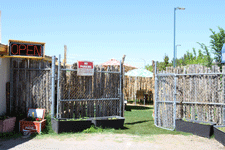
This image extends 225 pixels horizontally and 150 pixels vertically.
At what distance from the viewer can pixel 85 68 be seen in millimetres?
9359

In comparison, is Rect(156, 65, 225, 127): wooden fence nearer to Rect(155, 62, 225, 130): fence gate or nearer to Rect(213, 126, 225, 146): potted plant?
Rect(155, 62, 225, 130): fence gate

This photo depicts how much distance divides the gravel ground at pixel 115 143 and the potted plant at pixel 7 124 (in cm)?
74

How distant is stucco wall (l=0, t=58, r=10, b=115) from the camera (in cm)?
898

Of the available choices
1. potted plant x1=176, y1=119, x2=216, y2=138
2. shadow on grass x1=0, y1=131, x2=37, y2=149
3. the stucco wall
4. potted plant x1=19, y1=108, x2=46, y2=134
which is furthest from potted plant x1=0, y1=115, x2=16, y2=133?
potted plant x1=176, y1=119, x2=216, y2=138

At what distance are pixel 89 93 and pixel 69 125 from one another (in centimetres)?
155

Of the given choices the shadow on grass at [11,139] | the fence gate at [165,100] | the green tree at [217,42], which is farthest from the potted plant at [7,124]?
the green tree at [217,42]

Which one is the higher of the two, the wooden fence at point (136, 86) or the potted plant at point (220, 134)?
the wooden fence at point (136, 86)

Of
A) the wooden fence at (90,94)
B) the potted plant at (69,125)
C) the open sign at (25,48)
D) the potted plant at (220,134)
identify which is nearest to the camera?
the potted plant at (220,134)

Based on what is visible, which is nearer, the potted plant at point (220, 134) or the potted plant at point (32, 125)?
the potted plant at point (220, 134)

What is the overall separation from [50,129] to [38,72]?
7.00 ft

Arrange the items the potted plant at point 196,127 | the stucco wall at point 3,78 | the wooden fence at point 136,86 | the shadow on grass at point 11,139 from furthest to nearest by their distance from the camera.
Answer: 1. the wooden fence at point 136,86
2. the stucco wall at point 3,78
3. the potted plant at point 196,127
4. the shadow on grass at point 11,139

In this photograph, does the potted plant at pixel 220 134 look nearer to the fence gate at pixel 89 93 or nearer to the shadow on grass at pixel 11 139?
the fence gate at pixel 89 93

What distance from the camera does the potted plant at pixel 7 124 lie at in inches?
323

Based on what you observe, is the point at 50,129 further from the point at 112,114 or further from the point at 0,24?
the point at 0,24
